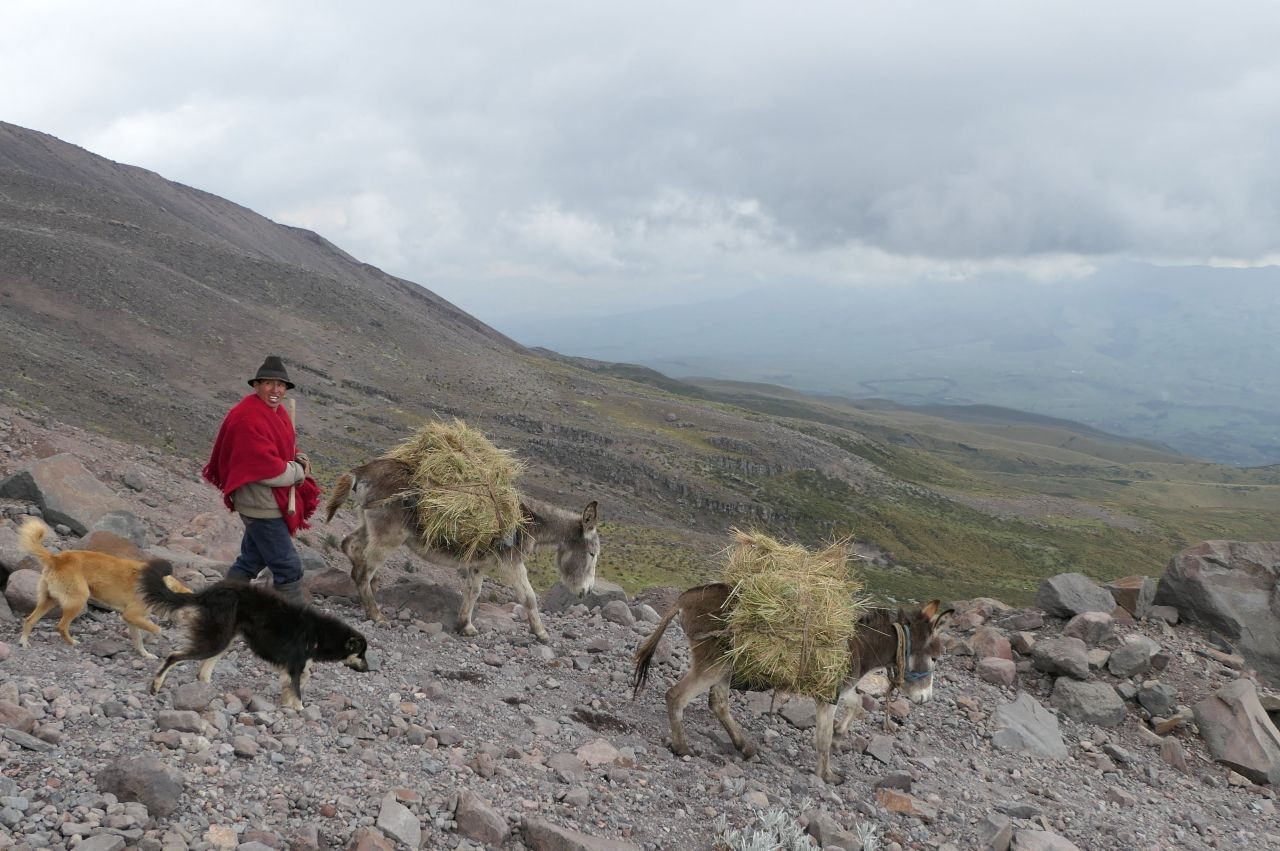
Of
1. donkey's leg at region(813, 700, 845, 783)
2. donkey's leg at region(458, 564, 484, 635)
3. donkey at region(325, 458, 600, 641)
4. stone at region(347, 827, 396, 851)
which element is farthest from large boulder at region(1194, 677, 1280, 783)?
stone at region(347, 827, 396, 851)

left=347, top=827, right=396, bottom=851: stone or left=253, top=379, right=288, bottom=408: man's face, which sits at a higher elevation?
left=253, top=379, right=288, bottom=408: man's face

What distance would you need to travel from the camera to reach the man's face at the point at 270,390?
739cm

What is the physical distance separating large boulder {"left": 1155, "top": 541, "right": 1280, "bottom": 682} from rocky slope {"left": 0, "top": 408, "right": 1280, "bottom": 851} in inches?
34.7

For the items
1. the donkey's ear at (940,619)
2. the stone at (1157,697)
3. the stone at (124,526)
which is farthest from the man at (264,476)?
the stone at (1157,697)

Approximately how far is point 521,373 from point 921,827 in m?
82.2

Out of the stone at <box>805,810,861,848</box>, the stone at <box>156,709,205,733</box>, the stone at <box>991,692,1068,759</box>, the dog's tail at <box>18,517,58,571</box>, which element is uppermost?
the dog's tail at <box>18,517,58,571</box>

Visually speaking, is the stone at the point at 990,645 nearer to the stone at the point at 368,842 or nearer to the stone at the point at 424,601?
the stone at the point at 424,601

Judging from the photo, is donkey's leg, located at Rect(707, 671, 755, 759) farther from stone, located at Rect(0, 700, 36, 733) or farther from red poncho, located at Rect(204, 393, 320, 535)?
stone, located at Rect(0, 700, 36, 733)

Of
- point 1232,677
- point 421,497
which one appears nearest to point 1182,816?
point 1232,677

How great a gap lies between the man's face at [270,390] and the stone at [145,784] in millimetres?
3702

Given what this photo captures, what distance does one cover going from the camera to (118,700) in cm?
576

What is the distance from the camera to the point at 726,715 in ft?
25.9

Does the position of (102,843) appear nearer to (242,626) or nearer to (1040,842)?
(242,626)

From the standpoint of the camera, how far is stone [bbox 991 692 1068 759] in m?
9.69
